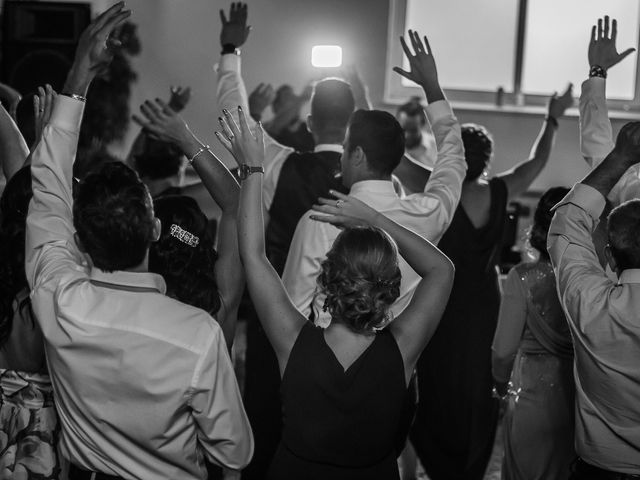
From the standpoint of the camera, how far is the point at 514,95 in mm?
6754

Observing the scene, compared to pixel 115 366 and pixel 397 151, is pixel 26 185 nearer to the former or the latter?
pixel 115 366

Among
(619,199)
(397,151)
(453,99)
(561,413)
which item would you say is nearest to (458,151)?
(397,151)

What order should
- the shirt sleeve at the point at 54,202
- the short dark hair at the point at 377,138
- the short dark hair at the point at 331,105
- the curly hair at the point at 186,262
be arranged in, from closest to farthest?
1. the shirt sleeve at the point at 54,202
2. the curly hair at the point at 186,262
3. the short dark hair at the point at 377,138
4. the short dark hair at the point at 331,105

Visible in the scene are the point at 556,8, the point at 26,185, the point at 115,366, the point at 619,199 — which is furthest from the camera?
the point at 556,8

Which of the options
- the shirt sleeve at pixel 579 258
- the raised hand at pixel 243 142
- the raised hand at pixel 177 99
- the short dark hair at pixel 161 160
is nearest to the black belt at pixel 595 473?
the shirt sleeve at pixel 579 258

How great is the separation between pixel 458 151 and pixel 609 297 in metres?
0.98

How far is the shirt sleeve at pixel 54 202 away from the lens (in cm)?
181

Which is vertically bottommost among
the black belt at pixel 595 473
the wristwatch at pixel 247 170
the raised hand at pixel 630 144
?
the black belt at pixel 595 473

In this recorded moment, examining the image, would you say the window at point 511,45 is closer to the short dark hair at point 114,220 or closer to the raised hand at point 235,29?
the raised hand at point 235,29

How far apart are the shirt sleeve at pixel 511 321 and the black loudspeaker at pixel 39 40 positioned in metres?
3.76

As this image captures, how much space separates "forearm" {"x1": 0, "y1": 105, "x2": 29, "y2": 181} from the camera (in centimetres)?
248

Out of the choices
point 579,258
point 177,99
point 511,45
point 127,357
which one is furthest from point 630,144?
point 511,45

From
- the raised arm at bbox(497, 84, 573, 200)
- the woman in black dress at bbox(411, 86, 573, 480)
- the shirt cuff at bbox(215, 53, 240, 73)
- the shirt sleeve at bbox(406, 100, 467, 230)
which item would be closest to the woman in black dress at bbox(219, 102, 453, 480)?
the shirt sleeve at bbox(406, 100, 467, 230)

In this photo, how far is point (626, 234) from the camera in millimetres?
1930
